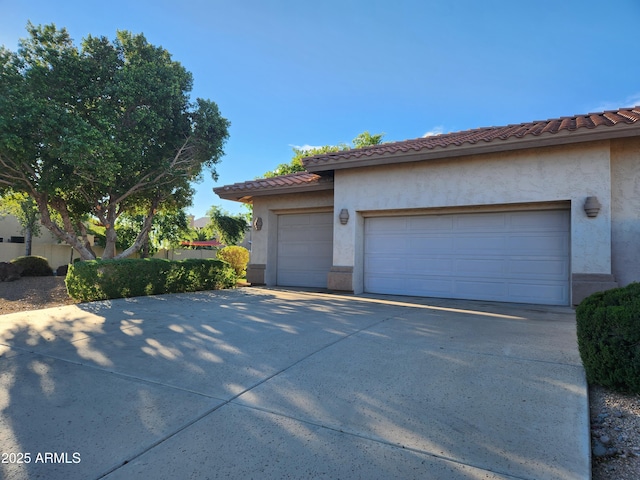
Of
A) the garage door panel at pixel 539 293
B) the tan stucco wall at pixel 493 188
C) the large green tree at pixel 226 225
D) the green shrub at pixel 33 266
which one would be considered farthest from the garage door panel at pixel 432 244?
the large green tree at pixel 226 225

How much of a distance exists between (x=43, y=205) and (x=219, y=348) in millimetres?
9119

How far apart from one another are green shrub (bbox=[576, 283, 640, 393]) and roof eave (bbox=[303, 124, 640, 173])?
5.30 m

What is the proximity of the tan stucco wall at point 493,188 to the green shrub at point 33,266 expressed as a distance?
513 inches

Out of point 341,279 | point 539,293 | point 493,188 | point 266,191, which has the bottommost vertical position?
point 539,293

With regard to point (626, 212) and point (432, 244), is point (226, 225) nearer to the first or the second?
point (432, 244)

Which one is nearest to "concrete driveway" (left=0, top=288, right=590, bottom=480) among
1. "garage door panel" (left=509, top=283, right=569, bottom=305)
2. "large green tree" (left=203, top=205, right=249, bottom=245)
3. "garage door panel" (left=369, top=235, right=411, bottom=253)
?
"garage door panel" (left=509, top=283, right=569, bottom=305)

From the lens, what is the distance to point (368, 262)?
34.9 ft

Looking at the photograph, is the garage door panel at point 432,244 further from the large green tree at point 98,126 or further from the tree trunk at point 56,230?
the tree trunk at point 56,230

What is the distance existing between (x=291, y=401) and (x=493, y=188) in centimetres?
760

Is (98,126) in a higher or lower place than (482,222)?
higher

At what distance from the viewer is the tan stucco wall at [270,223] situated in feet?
40.1

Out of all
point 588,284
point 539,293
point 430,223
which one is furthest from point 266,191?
point 588,284

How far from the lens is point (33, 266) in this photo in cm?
1482

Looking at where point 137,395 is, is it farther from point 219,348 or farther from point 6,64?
point 6,64
